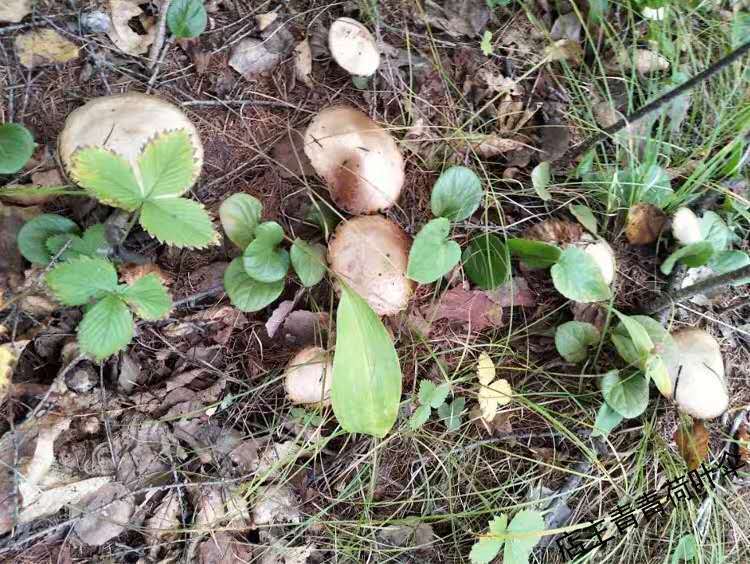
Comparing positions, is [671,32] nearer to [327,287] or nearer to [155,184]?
[327,287]

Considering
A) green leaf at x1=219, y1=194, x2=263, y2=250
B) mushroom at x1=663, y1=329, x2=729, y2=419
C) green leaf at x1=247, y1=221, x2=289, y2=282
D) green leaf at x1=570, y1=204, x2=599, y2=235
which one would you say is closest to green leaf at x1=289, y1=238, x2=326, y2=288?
green leaf at x1=247, y1=221, x2=289, y2=282

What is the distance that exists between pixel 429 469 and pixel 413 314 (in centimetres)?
51

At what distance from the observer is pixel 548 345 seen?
6.45 feet

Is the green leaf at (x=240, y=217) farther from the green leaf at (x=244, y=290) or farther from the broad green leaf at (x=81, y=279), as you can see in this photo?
the broad green leaf at (x=81, y=279)

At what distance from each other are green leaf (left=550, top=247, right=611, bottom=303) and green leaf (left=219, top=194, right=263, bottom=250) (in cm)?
94

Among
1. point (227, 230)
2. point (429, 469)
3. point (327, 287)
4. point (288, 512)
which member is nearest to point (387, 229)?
point (327, 287)

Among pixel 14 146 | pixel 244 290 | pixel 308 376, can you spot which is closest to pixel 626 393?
pixel 308 376

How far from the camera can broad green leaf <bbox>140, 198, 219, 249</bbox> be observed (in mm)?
1445

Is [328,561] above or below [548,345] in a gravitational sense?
below

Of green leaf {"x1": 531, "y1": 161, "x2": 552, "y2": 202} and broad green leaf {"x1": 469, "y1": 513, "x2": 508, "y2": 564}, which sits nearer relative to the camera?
broad green leaf {"x1": 469, "y1": 513, "x2": 508, "y2": 564}

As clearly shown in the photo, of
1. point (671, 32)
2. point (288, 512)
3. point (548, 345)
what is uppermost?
point (671, 32)

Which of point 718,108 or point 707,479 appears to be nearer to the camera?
point 707,479

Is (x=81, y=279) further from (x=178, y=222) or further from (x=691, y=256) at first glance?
(x=691, y=256)

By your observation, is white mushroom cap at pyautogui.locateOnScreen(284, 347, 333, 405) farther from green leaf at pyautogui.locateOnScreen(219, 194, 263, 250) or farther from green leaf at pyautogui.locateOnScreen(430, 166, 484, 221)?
green leaf at pyautogui.locateOnScreen(430, 166, 484, 221)
